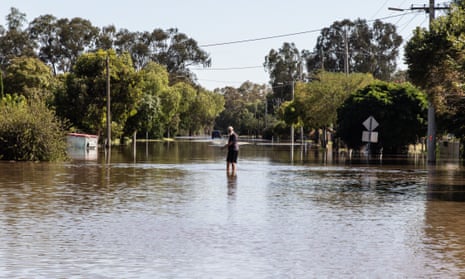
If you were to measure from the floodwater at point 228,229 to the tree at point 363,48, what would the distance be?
336 ft

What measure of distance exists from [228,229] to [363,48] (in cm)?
11597

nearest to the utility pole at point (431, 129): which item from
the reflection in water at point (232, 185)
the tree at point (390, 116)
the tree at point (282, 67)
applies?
the tree at point (390, 116)

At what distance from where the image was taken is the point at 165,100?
113 metres

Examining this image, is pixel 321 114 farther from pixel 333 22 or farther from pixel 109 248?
pixel 109 248

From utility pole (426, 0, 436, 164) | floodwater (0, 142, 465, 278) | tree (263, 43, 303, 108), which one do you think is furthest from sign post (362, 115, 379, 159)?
tree (263, 43, 303, 108)

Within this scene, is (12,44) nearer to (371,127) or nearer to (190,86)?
(190,86)

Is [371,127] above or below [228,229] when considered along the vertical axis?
above

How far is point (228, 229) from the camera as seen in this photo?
14312 millimetres

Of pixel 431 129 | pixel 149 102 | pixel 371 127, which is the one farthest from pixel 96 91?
pixel 431 129

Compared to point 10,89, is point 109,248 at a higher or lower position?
lower

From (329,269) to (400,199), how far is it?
10.8m

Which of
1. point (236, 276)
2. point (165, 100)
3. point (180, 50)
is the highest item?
point (180, 50)

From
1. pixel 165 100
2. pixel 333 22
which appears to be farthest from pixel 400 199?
pixel 333 22

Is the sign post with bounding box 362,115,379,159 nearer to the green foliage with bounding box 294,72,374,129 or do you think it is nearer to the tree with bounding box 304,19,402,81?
the green foliage with bounding box 294,72,374,129
